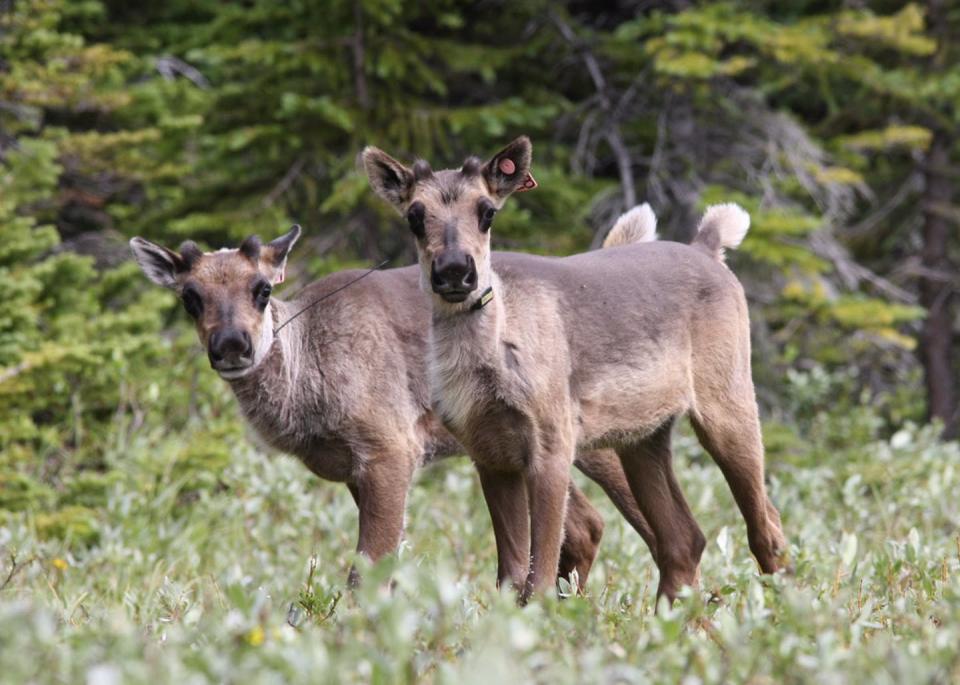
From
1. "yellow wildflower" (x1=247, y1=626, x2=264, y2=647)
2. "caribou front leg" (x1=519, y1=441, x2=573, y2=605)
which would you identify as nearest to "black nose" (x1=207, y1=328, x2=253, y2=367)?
"caribou front leg" (x1=519, y1=441, x2=573, y2=605)

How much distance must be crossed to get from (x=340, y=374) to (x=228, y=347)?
1016 mm

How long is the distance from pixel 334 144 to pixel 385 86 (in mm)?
784

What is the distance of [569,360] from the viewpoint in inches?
249

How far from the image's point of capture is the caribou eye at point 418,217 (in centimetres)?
597

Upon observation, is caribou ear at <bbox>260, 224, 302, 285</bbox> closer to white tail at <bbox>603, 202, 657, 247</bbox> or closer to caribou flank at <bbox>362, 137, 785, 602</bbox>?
caribou flank at <bbox>362, 137, 785, 602</bbox>

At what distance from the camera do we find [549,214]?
13.5 m

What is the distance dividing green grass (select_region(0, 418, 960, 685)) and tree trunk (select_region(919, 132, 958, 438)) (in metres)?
3.50

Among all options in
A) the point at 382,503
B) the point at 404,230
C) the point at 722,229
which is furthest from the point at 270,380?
the point at 404,230

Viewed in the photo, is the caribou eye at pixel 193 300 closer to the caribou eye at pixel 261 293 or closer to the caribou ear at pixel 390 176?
the caribou eye at pixel 261 293

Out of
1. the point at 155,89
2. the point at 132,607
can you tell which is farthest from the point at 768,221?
the point at 132,607

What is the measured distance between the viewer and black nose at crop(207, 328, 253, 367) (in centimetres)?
638

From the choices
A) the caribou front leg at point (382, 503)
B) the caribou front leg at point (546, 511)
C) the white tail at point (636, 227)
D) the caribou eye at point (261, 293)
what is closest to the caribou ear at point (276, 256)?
the caribou eye at point (261, 293)

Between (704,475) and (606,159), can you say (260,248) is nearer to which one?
(704,475)

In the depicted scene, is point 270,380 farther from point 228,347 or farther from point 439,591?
point 439,591
